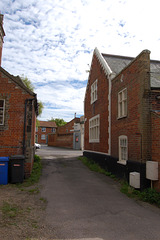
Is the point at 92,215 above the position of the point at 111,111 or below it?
below

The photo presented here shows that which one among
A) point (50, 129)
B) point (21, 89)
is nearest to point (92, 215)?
point (21, 89)

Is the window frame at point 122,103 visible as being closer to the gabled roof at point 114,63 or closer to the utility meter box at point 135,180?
the gabled roof at point 114,63

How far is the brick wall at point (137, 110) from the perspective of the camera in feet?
27.7

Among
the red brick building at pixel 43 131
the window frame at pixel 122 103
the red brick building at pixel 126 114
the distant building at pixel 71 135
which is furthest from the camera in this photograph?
the red brick building at pixel 43 131

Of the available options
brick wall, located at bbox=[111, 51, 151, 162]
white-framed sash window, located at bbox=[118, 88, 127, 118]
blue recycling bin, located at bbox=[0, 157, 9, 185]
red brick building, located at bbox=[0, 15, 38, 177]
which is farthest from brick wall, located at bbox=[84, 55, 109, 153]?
blue recycling bin, located at bbox=[0, 157, 9, 185]

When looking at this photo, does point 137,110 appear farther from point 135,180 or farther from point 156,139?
point 135,180

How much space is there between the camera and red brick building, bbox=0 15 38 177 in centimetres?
1032

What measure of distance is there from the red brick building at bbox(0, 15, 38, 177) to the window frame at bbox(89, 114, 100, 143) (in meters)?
6.60

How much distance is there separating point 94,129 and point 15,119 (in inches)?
322

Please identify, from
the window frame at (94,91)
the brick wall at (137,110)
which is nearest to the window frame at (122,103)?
the brick wall at (137,110)

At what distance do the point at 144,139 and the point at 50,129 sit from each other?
2287 inches

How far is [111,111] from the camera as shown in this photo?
1293 cm

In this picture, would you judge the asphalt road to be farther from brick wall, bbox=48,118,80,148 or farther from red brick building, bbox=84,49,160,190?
brick wall, bbox=48,118,80,148

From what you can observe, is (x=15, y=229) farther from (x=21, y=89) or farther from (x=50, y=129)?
(x=50, y=129)
